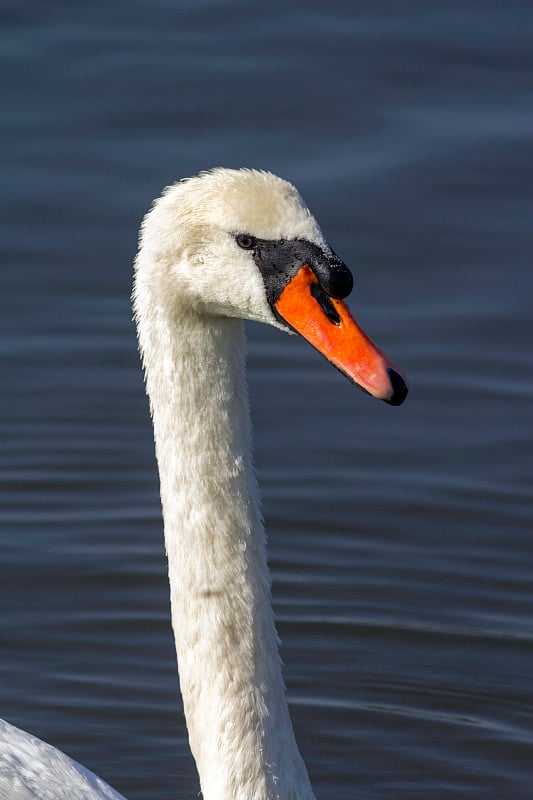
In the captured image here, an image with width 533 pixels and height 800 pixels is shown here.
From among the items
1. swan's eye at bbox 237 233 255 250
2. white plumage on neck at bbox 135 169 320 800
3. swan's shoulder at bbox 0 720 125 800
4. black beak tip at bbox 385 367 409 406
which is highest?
swan's eye at bbox 237 233 255 250

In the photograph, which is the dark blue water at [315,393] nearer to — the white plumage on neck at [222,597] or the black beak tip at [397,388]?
the white plumage on neck at [222,597]

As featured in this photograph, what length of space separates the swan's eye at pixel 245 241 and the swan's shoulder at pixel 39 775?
1.67m

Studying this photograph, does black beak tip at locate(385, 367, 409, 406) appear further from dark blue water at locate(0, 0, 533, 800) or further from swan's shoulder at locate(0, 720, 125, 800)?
dark blue water at locate(0, 0, 533, 800)

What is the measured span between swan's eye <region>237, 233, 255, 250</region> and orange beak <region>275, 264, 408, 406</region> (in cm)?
16

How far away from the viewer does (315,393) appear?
870 centimetres

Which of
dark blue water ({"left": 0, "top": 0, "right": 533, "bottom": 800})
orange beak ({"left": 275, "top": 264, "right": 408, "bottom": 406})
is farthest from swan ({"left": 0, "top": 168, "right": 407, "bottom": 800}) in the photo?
dark blue water ({"left": 0, "top": 0, "right": 533, "bottom": 800})

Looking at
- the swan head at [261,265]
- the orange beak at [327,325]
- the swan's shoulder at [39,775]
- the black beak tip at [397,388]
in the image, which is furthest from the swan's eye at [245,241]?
the swan's shoulder at [39,775]

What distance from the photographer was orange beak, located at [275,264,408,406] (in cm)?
438

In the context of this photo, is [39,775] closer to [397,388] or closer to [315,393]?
[397,388]

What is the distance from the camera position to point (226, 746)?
485 centimetres

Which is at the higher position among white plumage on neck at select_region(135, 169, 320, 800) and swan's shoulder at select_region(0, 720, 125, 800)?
white plumage on neck at select_region(135, 169, 320, 800)

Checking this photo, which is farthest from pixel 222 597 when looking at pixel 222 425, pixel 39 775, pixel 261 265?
pixel 261 265

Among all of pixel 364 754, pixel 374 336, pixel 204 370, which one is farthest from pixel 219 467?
pixel 374 336

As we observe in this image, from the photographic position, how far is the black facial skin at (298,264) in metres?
4.38
